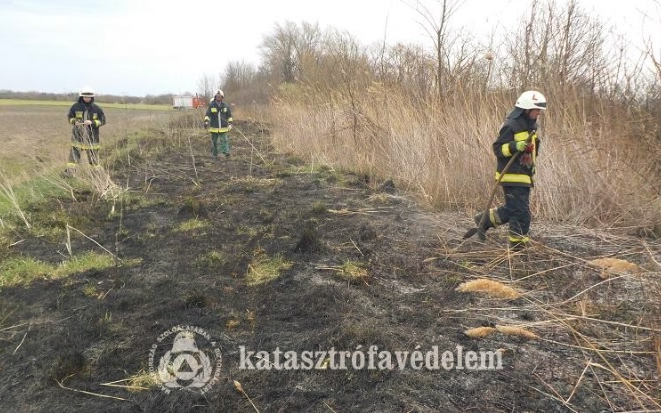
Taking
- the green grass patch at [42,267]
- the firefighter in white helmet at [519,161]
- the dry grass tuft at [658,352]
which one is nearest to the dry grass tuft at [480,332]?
the dry grass tuft at [658,352]

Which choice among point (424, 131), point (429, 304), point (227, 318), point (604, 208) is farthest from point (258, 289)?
point (424, 131)

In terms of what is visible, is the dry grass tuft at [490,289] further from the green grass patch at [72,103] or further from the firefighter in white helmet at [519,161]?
the green grass patch at [72,103]

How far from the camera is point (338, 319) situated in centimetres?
301

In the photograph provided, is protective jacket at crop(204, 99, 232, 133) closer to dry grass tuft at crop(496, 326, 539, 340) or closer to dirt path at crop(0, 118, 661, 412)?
dirt path at crop(0, 118, 661, 412)

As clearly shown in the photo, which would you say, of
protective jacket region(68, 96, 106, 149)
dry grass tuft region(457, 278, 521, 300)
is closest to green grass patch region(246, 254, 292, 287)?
dry grass tuft region(457, 278, 521, 300)

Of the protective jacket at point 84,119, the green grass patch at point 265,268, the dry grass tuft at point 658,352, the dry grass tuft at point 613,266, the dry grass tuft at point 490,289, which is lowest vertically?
the green grass patch at point 265,268

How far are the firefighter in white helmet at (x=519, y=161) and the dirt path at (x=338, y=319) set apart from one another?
0.91 feet

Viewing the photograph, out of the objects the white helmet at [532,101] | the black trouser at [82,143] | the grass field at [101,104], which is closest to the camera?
the white helmet at [532,101]

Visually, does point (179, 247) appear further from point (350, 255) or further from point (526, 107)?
point (526, 107)

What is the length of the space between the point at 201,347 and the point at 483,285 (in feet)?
6.70

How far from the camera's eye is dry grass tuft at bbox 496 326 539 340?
8.88 ft

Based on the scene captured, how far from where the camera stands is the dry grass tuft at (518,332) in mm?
2706

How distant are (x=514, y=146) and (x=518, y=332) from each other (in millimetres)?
1818

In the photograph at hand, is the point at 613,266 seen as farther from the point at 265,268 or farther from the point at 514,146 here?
the point at 265,268
